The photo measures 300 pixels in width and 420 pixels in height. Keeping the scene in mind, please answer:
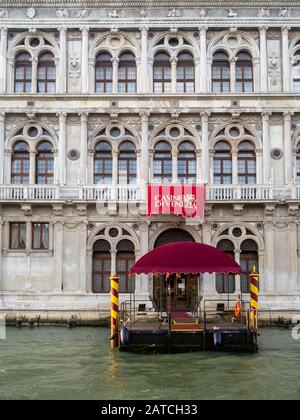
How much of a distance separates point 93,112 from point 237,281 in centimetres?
965

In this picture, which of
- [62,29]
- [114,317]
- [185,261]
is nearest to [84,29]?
[62,29]

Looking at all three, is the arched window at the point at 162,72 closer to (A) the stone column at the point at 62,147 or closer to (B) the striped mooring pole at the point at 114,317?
(A) the stone column at the point at 62,147

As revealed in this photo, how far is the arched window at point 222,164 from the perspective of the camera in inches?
1166

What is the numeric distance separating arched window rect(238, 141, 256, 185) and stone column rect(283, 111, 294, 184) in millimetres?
1420

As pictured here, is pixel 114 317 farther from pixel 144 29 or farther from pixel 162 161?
pixel 144 29

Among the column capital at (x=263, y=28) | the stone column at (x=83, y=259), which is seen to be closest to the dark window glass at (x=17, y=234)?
the stone column at (x=83, y=259)

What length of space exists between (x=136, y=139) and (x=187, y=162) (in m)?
2.48

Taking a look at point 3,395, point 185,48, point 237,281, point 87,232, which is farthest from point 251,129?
point 3,395

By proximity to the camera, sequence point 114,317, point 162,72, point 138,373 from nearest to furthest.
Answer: point 138,373
point 114,317
point 162,72

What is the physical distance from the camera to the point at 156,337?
62.5 feet

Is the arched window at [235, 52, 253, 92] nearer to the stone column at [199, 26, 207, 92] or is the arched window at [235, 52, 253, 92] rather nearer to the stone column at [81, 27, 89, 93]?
the stone column at [199, 26, 207, 92]

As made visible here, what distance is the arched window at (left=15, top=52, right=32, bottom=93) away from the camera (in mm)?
30047

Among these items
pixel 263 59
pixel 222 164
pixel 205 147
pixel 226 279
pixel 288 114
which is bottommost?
pixel 226 279

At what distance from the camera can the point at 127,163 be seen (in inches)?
1171
